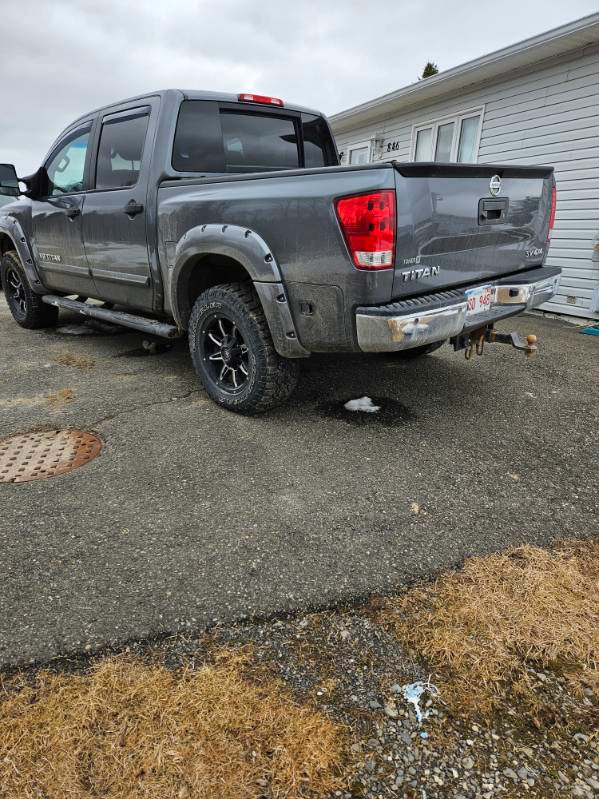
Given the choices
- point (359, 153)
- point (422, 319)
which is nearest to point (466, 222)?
point (422, 319)

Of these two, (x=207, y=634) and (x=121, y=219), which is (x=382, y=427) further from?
(x=121, y=219)

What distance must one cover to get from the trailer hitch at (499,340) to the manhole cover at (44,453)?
251cm

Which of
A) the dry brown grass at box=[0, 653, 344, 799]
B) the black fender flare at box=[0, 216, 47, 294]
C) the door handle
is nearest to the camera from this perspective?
the dry brown grass at box=[0, 653, 344, 799]

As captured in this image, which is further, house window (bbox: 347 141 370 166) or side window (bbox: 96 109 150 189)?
house window (bbox: 347 141 370 166)

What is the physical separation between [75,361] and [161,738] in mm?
4135

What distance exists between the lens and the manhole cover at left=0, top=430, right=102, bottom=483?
113 inches

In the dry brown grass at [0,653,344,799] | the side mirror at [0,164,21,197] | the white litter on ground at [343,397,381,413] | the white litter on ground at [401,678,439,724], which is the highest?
the side mirror at [0,164,21,197]

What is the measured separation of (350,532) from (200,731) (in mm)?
1099

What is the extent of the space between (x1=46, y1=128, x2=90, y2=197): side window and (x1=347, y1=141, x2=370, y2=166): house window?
7953mm

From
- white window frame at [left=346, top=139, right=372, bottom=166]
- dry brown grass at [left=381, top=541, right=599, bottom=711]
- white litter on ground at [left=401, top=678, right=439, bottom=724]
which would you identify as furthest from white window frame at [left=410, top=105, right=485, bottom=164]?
white litter on ground at [left=401, top=678, right=439, bottom=724]

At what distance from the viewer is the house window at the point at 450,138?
29.5ft

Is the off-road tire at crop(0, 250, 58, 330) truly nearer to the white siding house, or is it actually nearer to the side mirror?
the side mirror

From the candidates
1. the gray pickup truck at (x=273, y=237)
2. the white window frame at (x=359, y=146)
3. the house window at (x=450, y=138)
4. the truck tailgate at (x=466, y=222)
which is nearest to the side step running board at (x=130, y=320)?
the gray pickup truck at (x=273, y=237)

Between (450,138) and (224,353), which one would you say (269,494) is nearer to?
(224,353)
